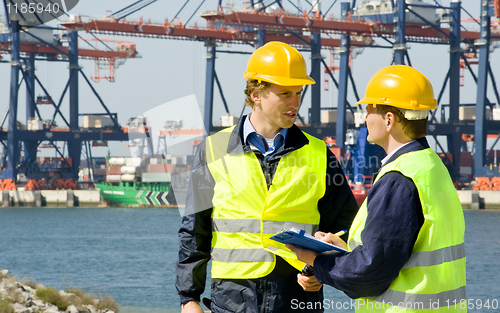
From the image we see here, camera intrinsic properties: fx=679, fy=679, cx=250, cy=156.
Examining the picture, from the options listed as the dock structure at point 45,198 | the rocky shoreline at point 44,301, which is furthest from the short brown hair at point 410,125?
the dock structure at point 45,198

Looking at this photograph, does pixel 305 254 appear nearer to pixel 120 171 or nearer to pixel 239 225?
pixel 239 225

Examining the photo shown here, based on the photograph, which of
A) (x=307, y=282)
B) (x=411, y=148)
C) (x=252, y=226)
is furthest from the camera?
(x=252, y=226)

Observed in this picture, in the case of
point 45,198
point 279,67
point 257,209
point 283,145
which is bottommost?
point 45,198

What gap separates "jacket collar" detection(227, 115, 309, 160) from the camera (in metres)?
2.37

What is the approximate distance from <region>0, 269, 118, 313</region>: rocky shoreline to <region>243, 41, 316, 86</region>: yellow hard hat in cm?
523

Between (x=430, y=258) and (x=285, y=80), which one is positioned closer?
(x=430, y=258)

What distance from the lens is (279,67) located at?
7.79ft

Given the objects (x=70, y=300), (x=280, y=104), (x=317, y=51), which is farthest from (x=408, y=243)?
(x=317, y=51)

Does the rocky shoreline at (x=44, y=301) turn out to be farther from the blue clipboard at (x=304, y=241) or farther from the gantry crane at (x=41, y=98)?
the gantry crane at (x=41, y=98)

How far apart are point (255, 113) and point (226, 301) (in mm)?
673

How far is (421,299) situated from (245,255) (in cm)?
68

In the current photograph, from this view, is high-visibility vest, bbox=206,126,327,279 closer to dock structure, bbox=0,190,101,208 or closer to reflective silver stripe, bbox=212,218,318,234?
reflective silver stripe, bbox=212,218,318,234

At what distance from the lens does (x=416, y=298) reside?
1.79 metres

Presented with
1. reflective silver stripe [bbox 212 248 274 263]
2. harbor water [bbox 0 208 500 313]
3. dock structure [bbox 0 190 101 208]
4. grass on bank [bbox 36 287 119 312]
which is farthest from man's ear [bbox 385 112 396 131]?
dock structure [bbox 0 190 101 208]
